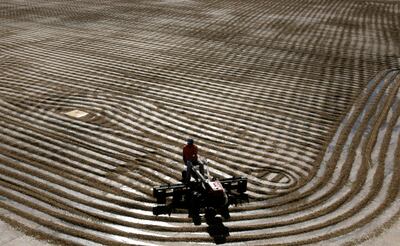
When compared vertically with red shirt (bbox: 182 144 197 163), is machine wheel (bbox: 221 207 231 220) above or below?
below

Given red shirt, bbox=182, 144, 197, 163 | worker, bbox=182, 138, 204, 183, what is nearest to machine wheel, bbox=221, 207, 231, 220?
worker, bbox=182, 138, 204, 183

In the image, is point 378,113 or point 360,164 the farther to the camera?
point 378,113

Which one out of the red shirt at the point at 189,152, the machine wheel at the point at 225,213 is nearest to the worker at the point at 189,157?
the red shirt at the point at 189,152

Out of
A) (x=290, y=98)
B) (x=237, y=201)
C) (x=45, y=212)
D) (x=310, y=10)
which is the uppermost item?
(x=45, y=212)

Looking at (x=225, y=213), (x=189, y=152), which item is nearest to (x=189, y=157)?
(x=189, y=152)

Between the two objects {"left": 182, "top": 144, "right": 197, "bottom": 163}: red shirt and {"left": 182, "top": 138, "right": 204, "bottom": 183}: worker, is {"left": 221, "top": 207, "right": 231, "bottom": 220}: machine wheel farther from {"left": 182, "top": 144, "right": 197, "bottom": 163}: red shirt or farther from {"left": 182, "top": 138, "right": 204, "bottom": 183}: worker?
{"left": 182, "top": 144, "right": 197, "bottom": 163}: red shirt

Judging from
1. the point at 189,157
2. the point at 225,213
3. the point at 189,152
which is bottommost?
the point at 225,213

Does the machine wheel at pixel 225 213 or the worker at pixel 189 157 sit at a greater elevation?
the worker at pixel 189 157

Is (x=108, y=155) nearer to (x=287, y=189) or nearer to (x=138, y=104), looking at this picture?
(x=138, y=104)

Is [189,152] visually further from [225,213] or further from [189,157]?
[225,213]

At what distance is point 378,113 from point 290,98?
367cm

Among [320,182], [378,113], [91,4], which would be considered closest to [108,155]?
[320,182]

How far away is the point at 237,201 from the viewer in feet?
35.6

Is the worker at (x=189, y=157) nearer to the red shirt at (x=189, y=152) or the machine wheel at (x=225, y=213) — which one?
the red shirt at (x=189, y=152)
